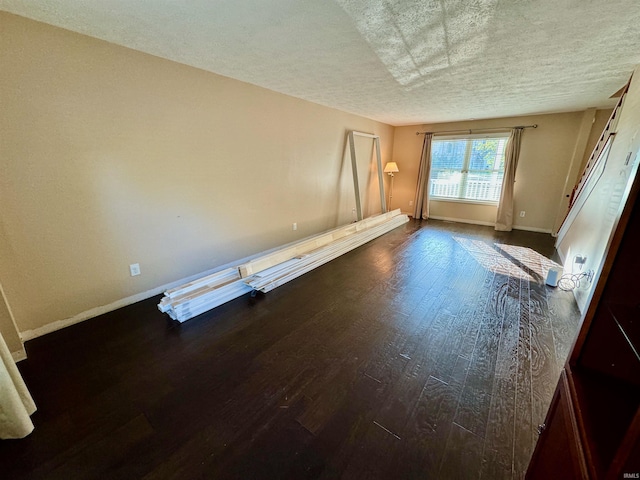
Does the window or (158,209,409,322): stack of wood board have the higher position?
the window

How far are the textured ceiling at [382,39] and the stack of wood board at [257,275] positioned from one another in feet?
6.71

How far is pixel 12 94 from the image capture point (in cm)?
170

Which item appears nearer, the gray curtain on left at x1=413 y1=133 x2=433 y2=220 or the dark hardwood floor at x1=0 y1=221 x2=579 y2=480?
the dark hardwood floor at x1=0 y1=221 x2=579 y2=480

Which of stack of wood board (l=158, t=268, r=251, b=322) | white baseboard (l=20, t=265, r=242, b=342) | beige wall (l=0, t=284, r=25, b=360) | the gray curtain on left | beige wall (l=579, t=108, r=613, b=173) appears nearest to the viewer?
beige wall (l=0, t=284, r=25, b=360)

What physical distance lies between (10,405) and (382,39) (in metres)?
3.10

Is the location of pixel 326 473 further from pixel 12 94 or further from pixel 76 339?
pixel 12 94

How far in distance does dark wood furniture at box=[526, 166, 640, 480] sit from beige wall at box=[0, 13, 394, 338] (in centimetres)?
304

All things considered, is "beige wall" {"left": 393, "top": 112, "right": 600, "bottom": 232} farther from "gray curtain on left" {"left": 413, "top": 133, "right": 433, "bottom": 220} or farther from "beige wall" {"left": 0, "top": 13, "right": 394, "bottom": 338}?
"beige wall" {"left": 0, "top": 13, "right": 394, "bottom": 338}

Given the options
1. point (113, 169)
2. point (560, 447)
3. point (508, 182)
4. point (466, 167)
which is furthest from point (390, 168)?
point (560, 447)

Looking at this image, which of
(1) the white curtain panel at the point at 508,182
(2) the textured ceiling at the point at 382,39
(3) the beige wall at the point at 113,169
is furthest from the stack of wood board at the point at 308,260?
(1) the white curtain panel at the point at 508,182

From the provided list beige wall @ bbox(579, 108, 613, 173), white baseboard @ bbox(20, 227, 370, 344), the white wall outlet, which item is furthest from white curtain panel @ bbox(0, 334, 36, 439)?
Result: beige wall @ bbox(579, 108, 613, 173)

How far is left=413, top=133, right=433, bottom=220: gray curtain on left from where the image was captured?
19.9ft

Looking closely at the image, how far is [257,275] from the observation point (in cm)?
283

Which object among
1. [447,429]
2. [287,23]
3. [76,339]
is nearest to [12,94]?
[76,339]
